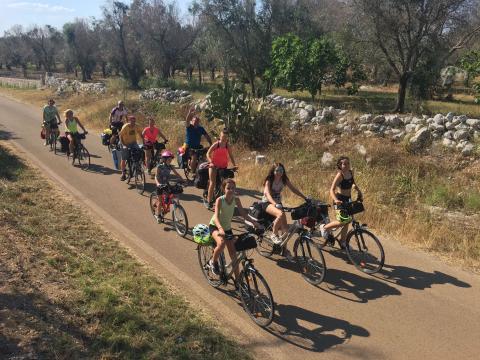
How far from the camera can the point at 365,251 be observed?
26.5 ft

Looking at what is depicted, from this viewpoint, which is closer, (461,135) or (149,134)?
(149,134)

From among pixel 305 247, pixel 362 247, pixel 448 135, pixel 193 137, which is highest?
pixel 448 135

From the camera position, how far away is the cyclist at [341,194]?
26.3 feet

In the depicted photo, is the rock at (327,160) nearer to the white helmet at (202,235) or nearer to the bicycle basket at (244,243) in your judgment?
the white helmet at (202,235)

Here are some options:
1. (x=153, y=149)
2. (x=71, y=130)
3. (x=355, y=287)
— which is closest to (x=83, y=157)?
(x=71, y=130)

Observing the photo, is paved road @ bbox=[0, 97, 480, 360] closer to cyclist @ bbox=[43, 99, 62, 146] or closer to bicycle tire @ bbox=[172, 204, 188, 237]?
bicycle tire @ bbox=[172, 204, 188, 237]

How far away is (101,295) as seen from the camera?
21.4ft

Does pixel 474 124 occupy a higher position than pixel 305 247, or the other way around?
pixel 474 124

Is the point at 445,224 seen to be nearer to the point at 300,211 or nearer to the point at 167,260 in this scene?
the point at 300,211

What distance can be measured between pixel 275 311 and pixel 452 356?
2.39 m

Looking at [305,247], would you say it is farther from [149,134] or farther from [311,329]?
[149,134]

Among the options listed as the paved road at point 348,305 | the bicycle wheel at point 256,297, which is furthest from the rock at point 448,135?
the bicycle wheel at point 256,297

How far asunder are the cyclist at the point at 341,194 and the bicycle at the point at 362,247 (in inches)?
4.7

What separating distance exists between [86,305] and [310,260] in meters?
3.62
